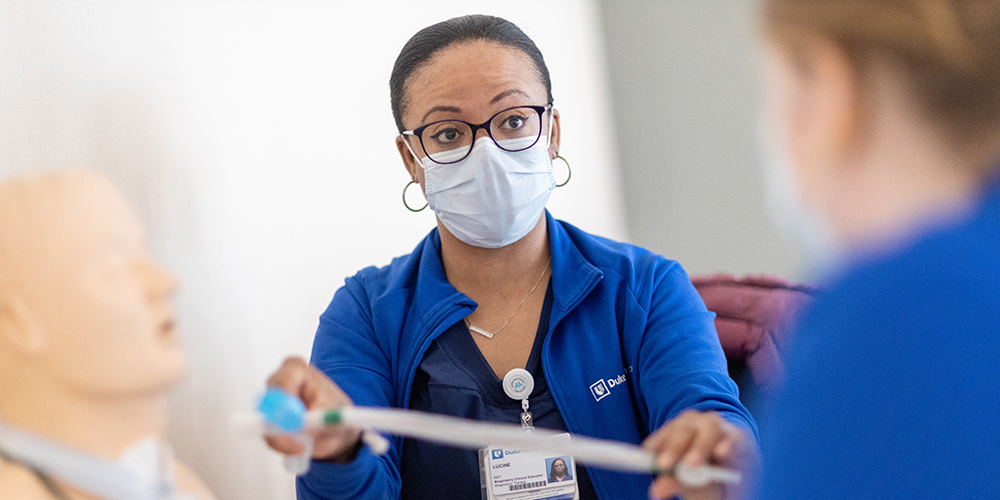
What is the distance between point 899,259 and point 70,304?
61 cm

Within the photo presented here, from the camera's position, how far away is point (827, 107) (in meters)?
0.57

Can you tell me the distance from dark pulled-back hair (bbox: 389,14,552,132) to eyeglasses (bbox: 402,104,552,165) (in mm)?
84

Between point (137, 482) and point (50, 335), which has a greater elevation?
point (50, 335)

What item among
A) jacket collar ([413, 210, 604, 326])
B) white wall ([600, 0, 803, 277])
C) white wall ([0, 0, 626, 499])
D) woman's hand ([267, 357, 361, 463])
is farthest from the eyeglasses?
white wall ([600, 0, 803, 277])

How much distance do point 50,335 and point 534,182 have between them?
32.9 inches

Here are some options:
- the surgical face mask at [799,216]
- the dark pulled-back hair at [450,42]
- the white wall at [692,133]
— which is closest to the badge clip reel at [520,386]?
the dark pulled-back hair at [450,42]

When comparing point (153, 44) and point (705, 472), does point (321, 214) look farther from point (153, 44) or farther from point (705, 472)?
point (705, 472)

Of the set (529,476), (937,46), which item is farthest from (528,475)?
(937,46)

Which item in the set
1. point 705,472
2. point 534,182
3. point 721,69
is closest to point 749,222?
point 721,69

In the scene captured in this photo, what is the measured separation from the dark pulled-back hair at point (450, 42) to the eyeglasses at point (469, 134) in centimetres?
8

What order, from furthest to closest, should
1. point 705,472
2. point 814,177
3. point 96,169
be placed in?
point 96,169, point 705,472, point 814,177

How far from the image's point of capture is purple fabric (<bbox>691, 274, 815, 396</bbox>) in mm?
1564

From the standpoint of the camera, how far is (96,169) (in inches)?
42.6

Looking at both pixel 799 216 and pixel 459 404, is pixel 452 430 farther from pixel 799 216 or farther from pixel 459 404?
pixel 459 404
